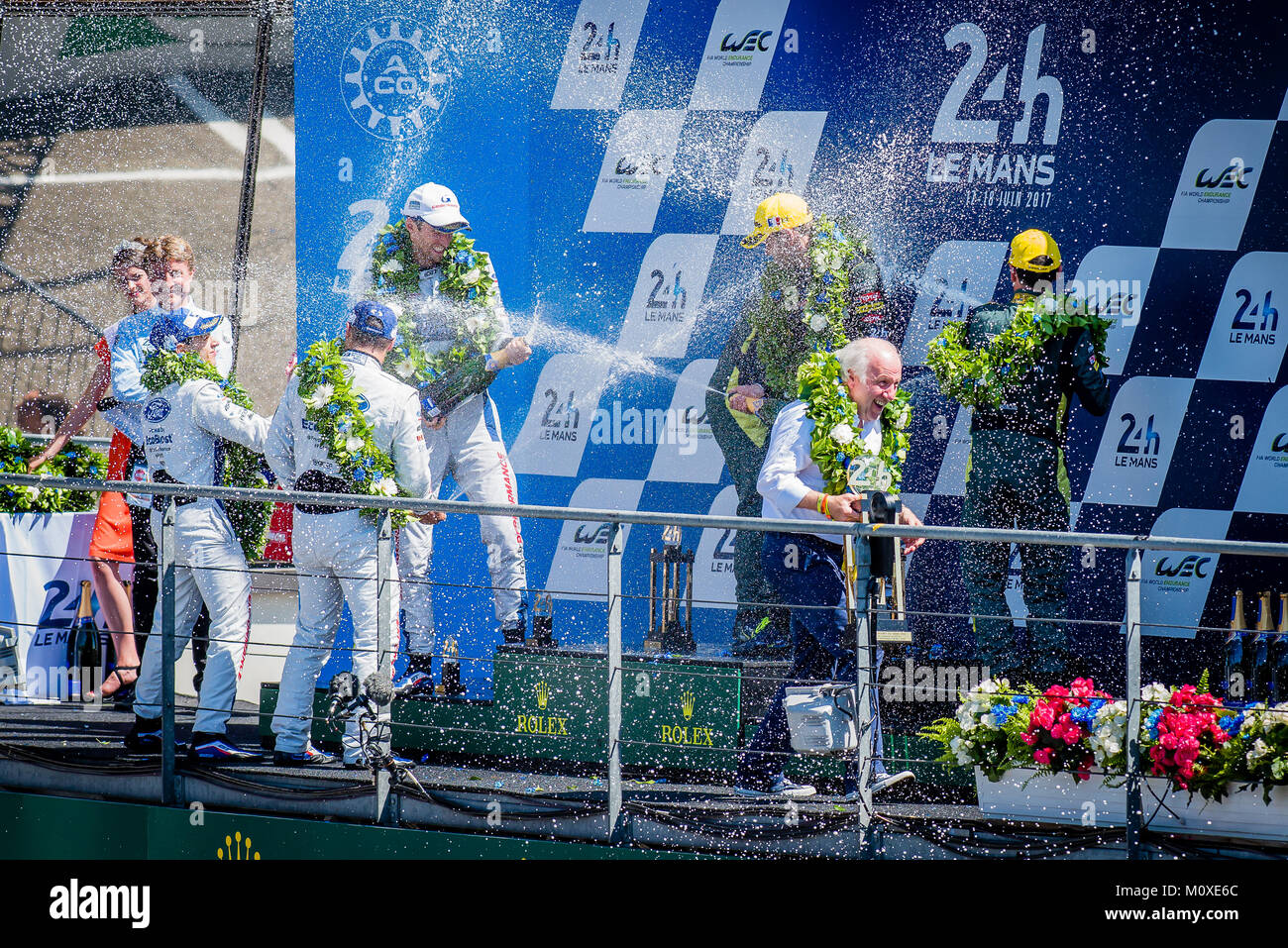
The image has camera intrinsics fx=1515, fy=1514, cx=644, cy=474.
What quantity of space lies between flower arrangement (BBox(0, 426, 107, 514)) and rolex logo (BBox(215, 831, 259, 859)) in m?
2.40

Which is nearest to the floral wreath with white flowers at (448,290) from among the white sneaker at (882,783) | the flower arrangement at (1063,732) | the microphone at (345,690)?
the microphone at (345,690)

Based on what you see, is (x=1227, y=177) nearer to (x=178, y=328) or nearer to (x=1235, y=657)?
(x=1235, y=657)

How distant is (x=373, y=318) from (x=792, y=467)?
5.64 feet

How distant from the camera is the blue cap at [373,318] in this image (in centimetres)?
576

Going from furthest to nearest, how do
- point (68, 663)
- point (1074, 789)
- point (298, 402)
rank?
point (68, 663) < point (298, 402) < point (1074, 789)

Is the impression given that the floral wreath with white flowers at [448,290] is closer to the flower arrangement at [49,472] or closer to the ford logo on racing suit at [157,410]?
the ford logo on racing suit at [157,410]

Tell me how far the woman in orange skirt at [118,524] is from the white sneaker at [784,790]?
9.80 feet

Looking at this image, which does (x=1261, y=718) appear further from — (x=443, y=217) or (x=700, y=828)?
(x=443, y=217)

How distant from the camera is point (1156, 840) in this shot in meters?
4.55

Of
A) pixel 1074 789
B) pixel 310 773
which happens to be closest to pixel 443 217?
pixel 310 773

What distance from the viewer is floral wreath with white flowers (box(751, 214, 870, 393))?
680 centimetres

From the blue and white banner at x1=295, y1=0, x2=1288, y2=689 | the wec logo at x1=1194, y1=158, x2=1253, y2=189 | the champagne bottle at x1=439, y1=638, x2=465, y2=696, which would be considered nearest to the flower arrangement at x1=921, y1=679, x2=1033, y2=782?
the blue and white banner at x1=295, y1=0, x2=1288, y2=689
